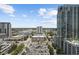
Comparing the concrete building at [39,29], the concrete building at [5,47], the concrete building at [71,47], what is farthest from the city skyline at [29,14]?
the concrete building at [71,47]

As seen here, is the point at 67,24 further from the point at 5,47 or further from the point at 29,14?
the point at 5,47

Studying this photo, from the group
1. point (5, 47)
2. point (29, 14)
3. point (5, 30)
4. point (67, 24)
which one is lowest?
point (5, 47)

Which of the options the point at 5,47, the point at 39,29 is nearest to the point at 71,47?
the point at 39,29

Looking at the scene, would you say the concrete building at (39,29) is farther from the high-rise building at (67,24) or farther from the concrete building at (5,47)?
the concrete building at (5,47)

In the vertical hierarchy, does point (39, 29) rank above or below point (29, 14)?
below

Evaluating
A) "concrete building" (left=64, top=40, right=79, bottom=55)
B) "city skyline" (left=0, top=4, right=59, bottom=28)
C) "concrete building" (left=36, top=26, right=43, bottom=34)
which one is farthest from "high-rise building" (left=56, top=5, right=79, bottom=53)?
"concrete building" (left=36, top=26, right=43, bottom=34)
